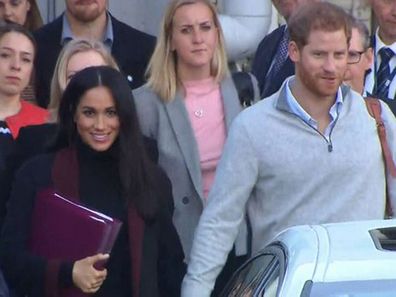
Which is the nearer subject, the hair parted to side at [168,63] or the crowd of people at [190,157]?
the crowd of people at [190,157]

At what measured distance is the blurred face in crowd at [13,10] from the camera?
7.54m

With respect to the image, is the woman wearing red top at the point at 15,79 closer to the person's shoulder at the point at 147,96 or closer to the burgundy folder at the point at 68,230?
the person's shoulder at the point at 147,96

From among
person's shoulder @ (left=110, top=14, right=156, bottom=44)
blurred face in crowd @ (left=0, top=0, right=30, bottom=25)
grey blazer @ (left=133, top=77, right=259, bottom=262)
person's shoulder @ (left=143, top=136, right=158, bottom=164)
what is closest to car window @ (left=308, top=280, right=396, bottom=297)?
person's shoulder @ (left=143, top=136, right=158, bottom=164)

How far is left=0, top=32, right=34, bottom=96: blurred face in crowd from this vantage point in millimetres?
6715

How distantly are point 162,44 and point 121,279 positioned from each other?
128 cm

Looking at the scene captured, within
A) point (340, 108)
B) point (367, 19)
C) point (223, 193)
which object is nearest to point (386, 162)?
point (340, 108)

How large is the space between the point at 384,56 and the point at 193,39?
1265 mm

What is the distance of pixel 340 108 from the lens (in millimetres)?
5633

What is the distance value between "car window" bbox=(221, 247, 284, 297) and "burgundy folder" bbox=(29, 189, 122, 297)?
0.63 metres

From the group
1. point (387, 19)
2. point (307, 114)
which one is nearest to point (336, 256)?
point (307, 114)

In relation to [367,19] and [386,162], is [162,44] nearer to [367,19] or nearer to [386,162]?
[386,162]

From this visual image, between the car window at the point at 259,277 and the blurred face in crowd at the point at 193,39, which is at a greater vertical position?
the blurred face in crowd at the point at 193,39

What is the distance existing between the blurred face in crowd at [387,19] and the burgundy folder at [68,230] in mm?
2383

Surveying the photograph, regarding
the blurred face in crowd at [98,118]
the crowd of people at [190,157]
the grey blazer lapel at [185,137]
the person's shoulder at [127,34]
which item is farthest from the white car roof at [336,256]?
the person's shoulder at [127,34]
